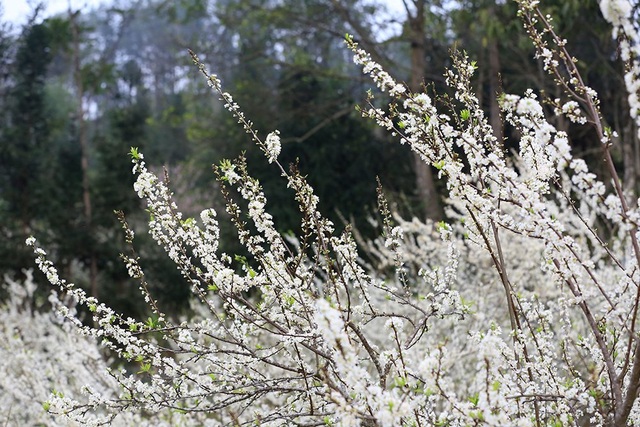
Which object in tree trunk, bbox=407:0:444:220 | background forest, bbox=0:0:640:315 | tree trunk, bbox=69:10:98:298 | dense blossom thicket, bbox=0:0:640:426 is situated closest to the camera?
dense blossom thicket, bbox=0:0:640:426

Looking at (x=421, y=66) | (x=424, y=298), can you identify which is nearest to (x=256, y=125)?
(x=421, y=66)

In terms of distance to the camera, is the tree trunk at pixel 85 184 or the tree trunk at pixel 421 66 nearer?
the tree trunk at pixel 421 66

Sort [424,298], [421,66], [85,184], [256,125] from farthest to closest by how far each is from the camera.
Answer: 1. [256,125]
2. [85,184]
3. [421,66]
4. [424,298]

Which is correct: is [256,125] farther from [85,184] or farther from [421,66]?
[421,66]

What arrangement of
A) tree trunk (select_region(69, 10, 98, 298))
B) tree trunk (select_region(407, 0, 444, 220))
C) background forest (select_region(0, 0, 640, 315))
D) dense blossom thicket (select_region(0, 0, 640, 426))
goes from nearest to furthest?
dense blossom thicket (select_region(0, 0, 640, 426)) < tree trunk (select_region(407, 0, 444, 220)) < background forest (select_region(0, 0, 640, 315)) < tree trunk (select_region(69, 10, 98, 298))

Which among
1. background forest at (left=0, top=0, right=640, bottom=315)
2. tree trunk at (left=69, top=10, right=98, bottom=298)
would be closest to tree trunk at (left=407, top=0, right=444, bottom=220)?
background forest at (left=0, top=0, right=640, bottom=315)

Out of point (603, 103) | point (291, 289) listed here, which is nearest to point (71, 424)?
point (291, 289)

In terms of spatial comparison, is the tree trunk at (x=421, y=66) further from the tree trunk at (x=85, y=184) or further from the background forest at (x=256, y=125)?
the tree trunk at (x=85, y=184)

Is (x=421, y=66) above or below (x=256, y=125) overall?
below

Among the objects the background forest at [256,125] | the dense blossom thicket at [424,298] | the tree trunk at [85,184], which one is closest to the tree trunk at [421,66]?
the background forest at [256,125]

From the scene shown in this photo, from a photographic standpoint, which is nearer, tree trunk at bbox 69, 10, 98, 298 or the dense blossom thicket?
the dense blossom thicket

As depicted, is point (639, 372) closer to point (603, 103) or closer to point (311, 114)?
point (311, 114)

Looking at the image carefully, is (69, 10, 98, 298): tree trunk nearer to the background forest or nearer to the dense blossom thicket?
the background forest

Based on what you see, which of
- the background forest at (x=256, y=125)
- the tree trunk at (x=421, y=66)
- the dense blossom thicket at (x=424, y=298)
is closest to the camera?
the dense blossom thicket at (x=424, y=298)
